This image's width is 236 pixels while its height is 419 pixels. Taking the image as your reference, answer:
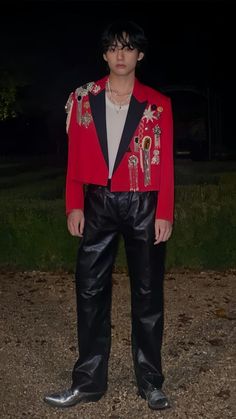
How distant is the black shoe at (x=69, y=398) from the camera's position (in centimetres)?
343

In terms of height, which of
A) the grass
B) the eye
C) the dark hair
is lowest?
the grass

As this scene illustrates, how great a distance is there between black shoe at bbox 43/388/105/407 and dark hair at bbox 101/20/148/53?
1713mm

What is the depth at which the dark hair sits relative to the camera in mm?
3131

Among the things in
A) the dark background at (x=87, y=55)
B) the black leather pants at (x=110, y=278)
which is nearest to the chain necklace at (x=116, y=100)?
the black leather pants at (x=110, y=278)

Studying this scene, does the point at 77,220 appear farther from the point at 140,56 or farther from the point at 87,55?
the point at 87,55

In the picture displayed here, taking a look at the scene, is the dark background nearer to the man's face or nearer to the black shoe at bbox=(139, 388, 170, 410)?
the man's face

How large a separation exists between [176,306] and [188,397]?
1.86 m

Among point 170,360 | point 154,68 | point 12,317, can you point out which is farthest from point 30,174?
point 170,360

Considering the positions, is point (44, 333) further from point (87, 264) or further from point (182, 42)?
point (182, 42)

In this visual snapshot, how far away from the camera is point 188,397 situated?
3.59 meters

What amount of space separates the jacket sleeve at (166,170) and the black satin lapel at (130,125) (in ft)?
0.39

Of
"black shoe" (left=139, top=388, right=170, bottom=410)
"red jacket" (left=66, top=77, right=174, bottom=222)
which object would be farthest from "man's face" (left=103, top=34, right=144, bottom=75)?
"black shoe" (left=139, top=388, right=170, bottom=410)

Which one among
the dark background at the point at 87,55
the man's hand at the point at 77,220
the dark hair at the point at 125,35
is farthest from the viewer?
the dark background at the point at 87,55

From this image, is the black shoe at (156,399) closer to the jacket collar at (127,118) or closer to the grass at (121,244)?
the jacket collar at (127,118)
